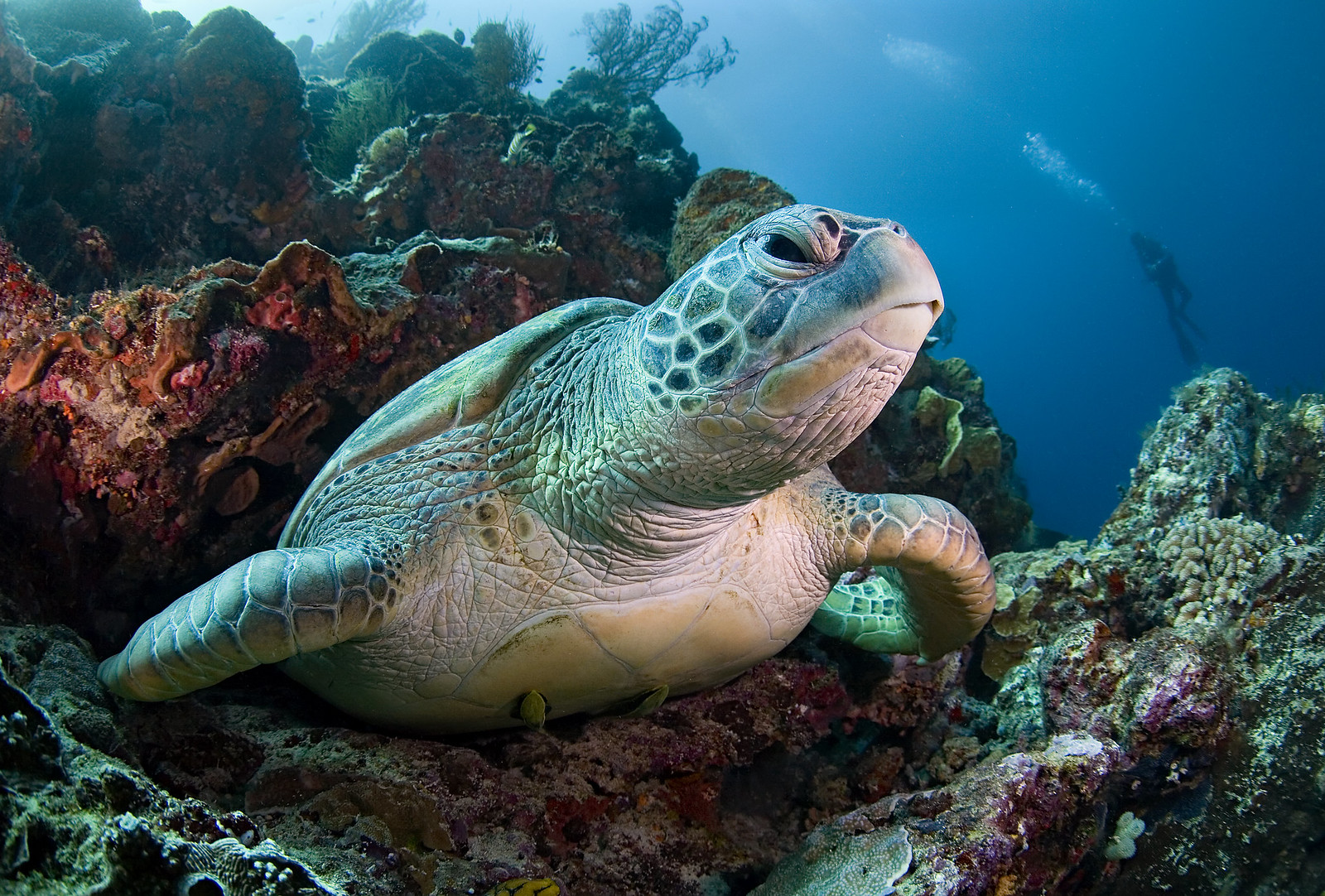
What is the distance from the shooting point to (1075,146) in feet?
210

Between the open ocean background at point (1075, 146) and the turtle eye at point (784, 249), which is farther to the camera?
the open ocean background at point (1075, 146)

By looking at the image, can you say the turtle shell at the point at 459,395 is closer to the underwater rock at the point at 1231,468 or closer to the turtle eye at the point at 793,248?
the turtle eye at the point at 793,248

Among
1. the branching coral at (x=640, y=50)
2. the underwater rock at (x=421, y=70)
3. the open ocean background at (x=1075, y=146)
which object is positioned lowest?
the underwater rock at (x=421, y=70)

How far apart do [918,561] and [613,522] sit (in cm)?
119

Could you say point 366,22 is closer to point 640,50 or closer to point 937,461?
point 640,50

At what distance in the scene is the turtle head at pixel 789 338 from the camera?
1220 mm

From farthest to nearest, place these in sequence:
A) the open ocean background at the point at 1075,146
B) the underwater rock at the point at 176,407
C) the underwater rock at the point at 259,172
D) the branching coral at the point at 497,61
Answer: the open ocean background at the point at 1075,146
the branching coral at the point at 497,61
the underwater rock at the point at 259,172
the underwater rock at the point at 176,407

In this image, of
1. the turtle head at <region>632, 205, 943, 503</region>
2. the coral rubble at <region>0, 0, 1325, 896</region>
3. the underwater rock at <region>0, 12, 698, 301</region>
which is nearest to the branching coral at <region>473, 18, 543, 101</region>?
the underwater rock at <region>0, 12, 698, 301</region>

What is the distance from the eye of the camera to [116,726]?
1.56 metres

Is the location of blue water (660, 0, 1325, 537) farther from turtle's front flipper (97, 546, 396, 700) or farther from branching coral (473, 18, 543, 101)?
turtle's front flipper (97, 546, 396, 700)

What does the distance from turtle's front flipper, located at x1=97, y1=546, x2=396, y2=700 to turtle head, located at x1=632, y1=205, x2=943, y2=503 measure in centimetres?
104

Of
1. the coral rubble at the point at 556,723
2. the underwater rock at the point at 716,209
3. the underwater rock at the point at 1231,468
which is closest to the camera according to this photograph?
the coral rubble at the point at 556,723

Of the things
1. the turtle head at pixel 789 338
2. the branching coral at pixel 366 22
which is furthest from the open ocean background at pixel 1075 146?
the turtle head at pixel 789 338

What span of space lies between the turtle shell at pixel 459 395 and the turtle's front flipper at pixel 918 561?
1215 millimetres
